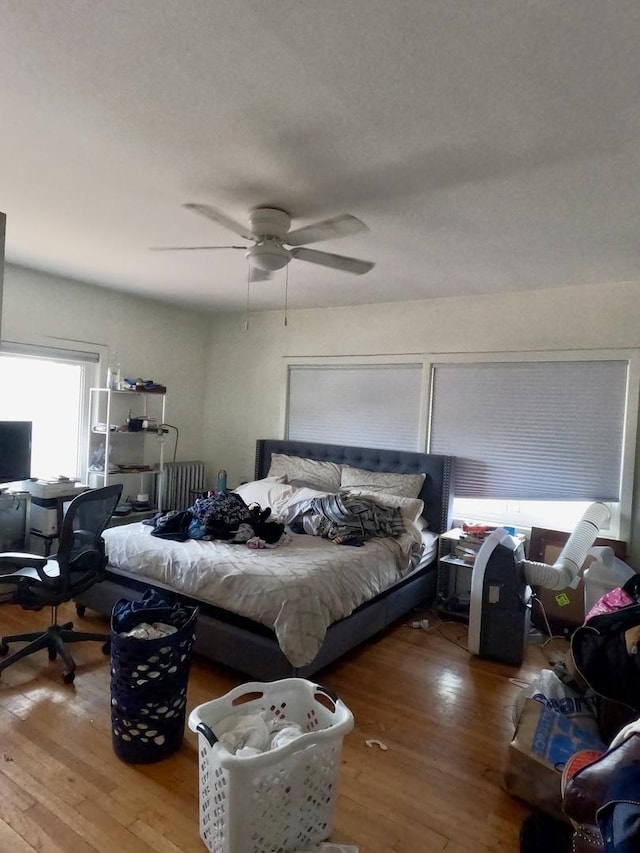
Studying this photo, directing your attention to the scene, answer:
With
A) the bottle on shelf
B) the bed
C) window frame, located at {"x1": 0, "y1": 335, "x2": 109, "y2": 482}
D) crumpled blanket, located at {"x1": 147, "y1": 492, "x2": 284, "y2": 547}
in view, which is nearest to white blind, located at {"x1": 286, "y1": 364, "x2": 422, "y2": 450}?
the bed

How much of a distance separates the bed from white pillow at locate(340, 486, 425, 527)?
0.08ft

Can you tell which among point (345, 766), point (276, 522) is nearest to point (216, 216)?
point (276, 522)

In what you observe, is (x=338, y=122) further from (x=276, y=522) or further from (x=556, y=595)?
(x=556, y=595)

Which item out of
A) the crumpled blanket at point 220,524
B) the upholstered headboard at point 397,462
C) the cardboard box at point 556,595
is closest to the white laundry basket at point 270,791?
the crumpled blanket at point 220,524

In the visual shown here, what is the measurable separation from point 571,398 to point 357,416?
1813 mm

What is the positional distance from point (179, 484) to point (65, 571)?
2.58 meters

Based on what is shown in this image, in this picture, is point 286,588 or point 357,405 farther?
point 357,405

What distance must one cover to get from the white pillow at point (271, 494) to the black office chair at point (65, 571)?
1389 mm

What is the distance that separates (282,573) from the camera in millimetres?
2637

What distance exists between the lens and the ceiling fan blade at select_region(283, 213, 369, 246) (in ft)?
7.08

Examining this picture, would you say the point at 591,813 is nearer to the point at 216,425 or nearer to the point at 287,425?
the point at 287,425

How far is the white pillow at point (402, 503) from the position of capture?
3748 mm

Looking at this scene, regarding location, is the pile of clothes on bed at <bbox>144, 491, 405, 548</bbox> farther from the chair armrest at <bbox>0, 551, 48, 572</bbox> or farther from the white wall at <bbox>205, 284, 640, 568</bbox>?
the white wall at <bbox>205, 284, 640, 568</bbox>

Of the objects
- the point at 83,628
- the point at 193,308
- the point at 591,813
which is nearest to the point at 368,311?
the point at 193,308
